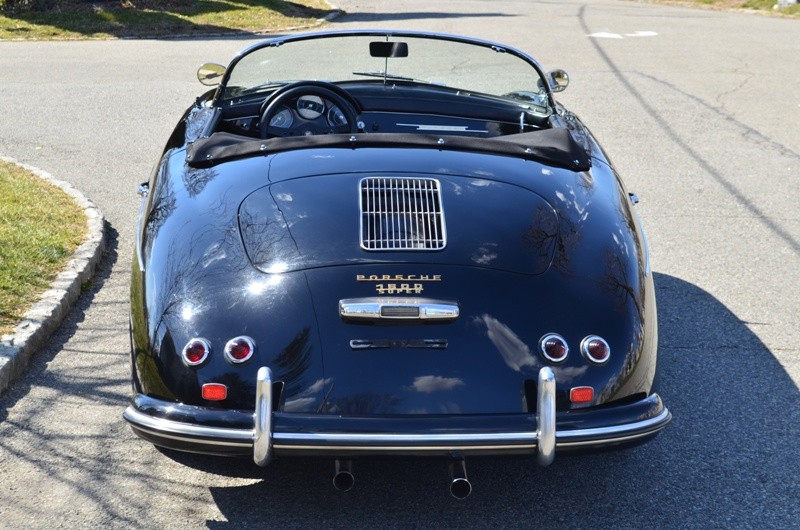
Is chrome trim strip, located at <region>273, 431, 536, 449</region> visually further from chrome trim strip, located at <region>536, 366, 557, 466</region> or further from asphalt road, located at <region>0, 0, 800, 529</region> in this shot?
asphalt road, located at <region>0, 0, 800, 529</region>

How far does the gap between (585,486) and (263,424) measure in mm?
1264

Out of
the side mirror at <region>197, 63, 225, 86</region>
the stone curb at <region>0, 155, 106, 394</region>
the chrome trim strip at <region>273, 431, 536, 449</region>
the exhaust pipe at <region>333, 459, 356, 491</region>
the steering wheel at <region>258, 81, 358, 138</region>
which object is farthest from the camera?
the side mirror at <region>197, 63, 225, 86</region>

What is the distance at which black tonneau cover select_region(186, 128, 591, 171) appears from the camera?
4172 mm

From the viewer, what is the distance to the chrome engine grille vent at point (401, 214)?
11.5 feet

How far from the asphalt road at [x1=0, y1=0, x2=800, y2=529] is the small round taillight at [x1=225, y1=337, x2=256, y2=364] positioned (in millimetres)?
560

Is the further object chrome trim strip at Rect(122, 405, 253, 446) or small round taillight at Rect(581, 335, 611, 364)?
small round taillight at Rect(581, 335, 611, 364)

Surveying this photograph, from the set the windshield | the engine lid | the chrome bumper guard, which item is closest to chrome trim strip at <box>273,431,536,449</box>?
the chrome bumper guard

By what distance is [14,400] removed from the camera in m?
4.28

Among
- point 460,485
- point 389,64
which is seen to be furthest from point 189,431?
point 389,64

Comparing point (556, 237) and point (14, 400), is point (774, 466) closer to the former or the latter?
point (556, 237)

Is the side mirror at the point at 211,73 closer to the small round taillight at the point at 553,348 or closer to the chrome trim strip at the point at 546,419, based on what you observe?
the small round taillight at the point at 553,348

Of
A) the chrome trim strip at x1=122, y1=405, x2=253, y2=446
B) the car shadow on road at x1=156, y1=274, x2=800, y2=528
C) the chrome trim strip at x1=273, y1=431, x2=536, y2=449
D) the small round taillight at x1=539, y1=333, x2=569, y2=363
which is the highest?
the small round taillight at x1=539, y1=333, x2=569, y2=363

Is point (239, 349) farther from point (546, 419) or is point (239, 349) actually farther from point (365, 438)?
point (546, 419)

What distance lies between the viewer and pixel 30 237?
5969 millimetres
